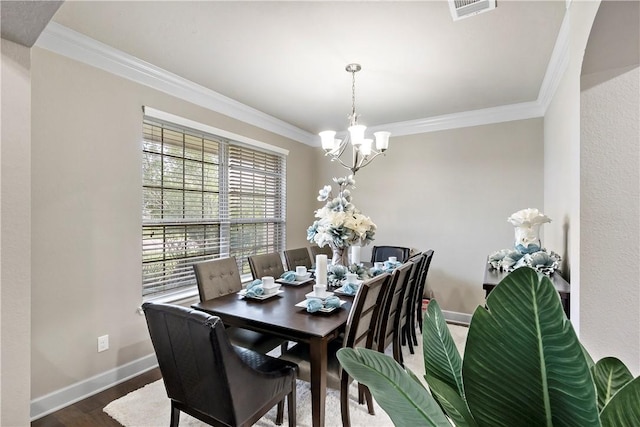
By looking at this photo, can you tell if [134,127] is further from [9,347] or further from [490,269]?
[490,269]

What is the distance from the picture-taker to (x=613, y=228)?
970mm

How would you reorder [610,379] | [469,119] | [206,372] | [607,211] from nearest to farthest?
[610,379] < [607,211] < [206,372] < [469,119]

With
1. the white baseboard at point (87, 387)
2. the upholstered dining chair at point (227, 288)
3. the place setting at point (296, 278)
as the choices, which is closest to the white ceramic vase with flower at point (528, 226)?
the place setting at point (296, 278)

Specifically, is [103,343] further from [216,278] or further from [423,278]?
[423,278]

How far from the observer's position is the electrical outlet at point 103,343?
7.95ft

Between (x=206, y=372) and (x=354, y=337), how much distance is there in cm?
82

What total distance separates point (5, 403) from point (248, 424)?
38.3 inches

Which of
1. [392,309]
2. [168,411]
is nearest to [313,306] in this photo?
[392,309]

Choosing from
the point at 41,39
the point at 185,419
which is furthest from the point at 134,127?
the point at 185,419

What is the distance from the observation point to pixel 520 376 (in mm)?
360

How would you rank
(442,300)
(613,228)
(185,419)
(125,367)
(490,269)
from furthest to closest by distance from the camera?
(442,300) < (125,367) < (490,269) < (185,419) < (613,228)

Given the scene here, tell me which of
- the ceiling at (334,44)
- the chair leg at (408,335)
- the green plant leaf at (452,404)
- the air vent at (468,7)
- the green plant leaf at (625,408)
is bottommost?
the chair leg at (408,335)

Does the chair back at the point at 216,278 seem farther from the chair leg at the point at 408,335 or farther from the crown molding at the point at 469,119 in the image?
the crown molding at the point at 469,119

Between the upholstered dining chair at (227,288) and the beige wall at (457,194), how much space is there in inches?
93.5
